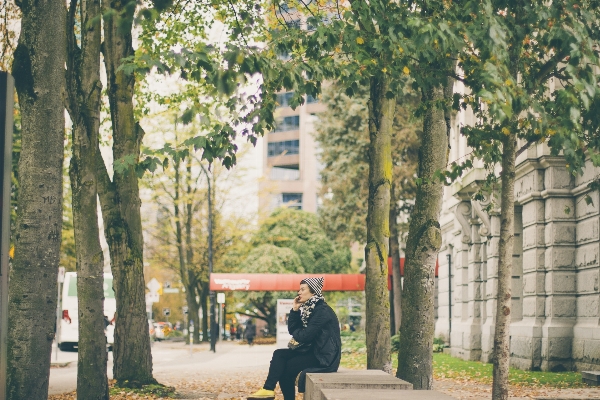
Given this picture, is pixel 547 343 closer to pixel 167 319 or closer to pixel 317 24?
pixel 317 24

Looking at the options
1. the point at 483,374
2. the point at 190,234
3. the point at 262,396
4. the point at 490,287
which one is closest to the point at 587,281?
the point at 483,374

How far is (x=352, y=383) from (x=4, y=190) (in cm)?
418

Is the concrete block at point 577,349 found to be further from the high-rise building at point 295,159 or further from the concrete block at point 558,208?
the high-rise building at point 295,159

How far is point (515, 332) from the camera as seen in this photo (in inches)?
878

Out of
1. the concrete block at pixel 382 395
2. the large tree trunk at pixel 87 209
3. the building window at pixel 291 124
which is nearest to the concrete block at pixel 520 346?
the large tree trunk at pixel 87 209

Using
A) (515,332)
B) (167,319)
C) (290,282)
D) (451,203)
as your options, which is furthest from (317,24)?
(167,319)

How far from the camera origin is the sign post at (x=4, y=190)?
546 cm

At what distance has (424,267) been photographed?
13.4 metres

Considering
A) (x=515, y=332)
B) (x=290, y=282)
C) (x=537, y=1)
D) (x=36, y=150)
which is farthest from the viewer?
(x=290, y=282)

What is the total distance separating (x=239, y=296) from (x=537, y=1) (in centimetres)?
5043

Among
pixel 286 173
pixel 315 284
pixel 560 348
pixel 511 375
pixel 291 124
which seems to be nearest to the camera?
pixel 315 284

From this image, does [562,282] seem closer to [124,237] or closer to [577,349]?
[577,349]

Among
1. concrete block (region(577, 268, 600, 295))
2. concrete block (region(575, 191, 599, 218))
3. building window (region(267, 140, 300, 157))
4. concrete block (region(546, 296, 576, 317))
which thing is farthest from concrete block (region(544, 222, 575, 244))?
building window (region(267, 140, 300, 157))

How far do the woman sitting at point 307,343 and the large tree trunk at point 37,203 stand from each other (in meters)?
2.51
